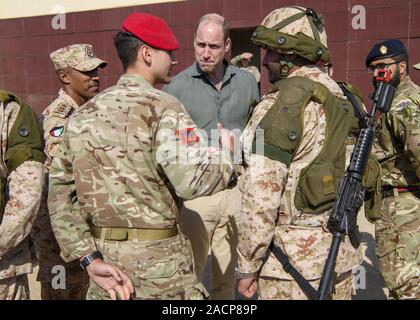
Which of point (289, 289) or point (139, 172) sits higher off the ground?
point (139, 172)

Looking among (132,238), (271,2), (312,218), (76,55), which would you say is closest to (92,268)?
(132,238)

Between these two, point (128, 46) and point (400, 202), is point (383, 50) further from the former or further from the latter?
point (128, 46)

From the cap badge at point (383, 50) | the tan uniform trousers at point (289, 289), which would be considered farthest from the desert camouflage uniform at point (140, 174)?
the cap badge at point (383, 50)

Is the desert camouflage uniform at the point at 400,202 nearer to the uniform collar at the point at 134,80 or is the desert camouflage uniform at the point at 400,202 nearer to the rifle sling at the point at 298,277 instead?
the rifle sling at the point at 298,277

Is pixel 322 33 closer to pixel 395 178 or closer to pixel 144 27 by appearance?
pixel 144 27

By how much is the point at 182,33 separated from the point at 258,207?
650 cm

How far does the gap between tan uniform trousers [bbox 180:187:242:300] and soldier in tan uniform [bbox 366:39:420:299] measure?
0.96 metres

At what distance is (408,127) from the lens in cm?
294

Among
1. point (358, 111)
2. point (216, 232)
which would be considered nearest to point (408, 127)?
point (358, 111)

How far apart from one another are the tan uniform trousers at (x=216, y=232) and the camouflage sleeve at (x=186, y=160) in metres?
1.03

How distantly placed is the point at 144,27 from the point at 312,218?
1.11m

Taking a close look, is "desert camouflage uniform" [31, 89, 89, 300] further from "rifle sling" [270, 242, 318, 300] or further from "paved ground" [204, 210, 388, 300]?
"rifle sling" [270, 242, 318, 300]

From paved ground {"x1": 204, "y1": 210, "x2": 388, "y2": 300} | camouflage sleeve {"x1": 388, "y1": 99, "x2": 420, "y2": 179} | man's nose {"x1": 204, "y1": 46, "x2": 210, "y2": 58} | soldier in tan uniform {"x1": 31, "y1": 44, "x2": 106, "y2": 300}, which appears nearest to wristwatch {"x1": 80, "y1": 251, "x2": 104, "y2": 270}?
soldier in tan uniform {"x1": 31, "y1": 44, "x2": 106, "y2": 300}

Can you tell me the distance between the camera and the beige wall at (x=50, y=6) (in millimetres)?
8633
